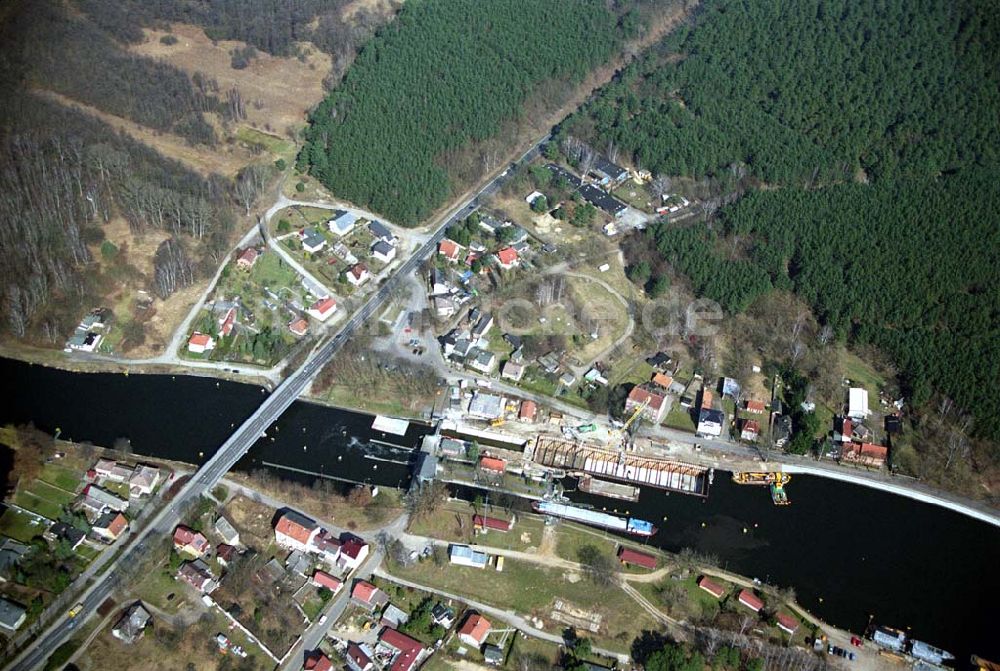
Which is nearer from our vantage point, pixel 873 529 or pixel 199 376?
pixel 873 529

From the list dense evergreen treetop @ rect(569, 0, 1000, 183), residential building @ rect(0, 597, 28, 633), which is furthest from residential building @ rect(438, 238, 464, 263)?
residential building @ rect(0, 597, 28, 633)

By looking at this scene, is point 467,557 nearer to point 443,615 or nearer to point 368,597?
point 443,615

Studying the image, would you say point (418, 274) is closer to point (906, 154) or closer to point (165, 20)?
point (906, 154)

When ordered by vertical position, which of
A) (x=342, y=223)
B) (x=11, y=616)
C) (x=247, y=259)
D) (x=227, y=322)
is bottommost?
(x=11, y=616)

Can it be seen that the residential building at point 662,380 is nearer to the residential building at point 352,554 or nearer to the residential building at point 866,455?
the residential building at point 866,455

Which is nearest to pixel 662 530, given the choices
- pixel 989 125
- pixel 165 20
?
pixel 989 125

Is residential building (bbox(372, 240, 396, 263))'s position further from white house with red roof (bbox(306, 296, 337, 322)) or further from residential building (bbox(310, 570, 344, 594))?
residential building (bbox(310, 570, 344, 594))

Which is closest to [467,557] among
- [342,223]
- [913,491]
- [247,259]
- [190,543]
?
[190,543]
